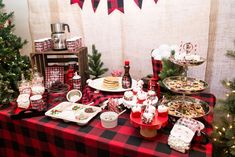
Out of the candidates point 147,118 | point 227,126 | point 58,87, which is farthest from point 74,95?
point 227,126

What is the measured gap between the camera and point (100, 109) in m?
1.18

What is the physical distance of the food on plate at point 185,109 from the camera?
1.04m

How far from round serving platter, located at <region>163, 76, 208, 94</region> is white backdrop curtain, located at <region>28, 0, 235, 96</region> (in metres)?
0.37

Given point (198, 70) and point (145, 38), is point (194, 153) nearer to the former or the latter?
point (198, 70)

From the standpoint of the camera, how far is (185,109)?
108 cm

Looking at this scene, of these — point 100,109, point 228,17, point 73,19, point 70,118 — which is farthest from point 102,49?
point 228,17

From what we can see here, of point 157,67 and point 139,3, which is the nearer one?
point 157,67

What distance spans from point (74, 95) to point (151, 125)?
664 mm

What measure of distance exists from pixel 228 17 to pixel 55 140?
51.2 inches

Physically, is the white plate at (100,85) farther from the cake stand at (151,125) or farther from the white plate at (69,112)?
the cake stand at (151,125)

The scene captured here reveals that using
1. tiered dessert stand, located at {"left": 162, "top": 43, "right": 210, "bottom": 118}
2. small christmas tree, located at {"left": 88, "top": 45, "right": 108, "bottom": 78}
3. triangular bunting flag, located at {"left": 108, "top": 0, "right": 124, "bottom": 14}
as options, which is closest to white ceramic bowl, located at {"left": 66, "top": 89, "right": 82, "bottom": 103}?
small christmas tree, located at {"left": 88, "top": 45, "right": 108, "bottom": 78}

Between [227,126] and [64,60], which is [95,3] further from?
[227,126]

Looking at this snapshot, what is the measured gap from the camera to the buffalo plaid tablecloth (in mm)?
878

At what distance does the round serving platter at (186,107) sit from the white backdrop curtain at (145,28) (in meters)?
0.37
